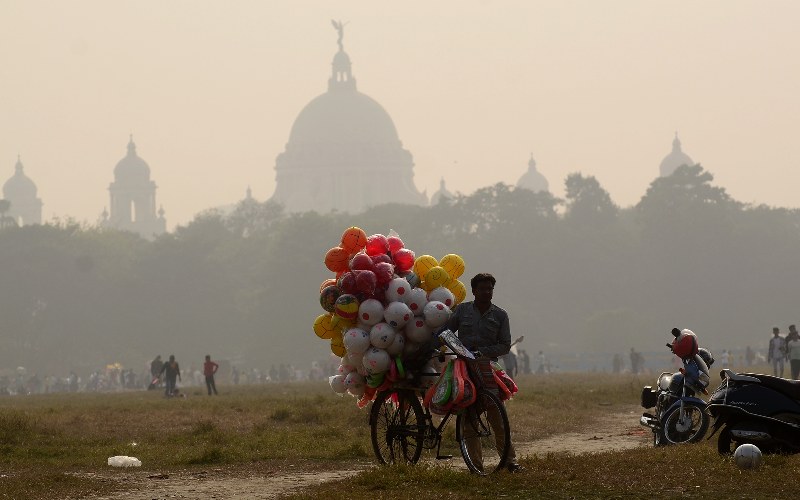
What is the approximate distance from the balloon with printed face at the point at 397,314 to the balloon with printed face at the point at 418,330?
7cm

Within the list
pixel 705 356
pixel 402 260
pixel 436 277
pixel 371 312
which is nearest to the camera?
pixel 371 312

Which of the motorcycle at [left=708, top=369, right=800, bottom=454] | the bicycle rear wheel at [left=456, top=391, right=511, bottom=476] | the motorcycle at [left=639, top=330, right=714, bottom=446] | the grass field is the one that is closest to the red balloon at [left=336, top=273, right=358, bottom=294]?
the bicycle rear wheel at [left=456, top=391, right=511, bottom=476]

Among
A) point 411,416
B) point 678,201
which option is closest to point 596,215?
point 678,201

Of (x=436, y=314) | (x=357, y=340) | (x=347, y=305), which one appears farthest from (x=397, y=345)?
(x=347, y=305)

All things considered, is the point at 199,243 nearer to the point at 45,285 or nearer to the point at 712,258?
the point at 45,285

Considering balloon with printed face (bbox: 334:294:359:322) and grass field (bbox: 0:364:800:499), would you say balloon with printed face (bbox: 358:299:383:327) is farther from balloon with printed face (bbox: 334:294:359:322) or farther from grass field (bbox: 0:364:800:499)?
grass field (bbox: 0:364:800:499)

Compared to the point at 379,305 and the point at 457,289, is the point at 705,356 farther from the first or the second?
the point at 379,305

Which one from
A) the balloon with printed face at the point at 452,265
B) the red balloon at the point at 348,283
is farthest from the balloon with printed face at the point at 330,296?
the balloon with printed face at the point at 452,265

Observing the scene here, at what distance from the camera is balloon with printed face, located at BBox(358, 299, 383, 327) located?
14.2 metres

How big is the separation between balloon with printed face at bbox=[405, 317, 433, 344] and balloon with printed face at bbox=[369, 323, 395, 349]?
16 cm

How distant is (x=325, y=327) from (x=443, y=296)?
1170 mm

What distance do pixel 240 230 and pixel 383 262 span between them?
4241 inches

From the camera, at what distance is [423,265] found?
579 inches

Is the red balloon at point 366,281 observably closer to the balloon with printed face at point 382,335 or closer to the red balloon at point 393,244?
the balloon with printed face at point 382,335
